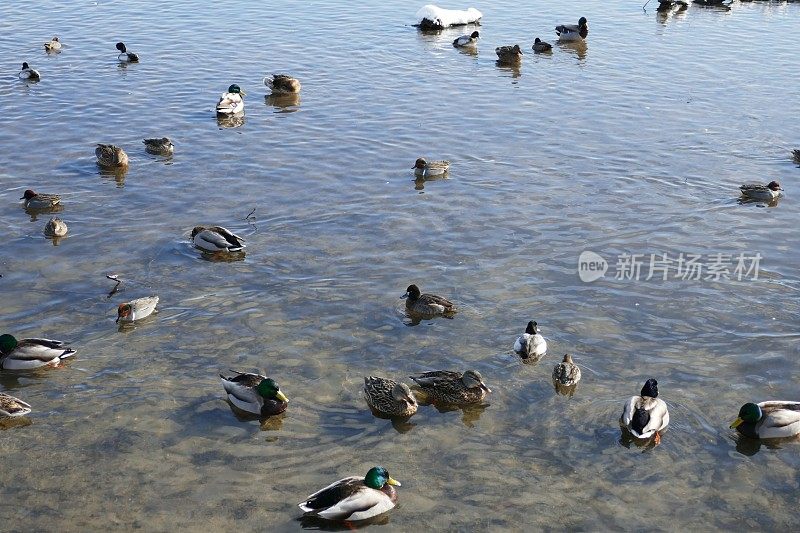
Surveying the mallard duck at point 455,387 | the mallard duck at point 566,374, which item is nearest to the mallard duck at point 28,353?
the mallard duck at point 455,387

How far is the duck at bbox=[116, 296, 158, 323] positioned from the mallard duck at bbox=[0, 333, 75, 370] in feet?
3.98

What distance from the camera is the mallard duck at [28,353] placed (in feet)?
41.4

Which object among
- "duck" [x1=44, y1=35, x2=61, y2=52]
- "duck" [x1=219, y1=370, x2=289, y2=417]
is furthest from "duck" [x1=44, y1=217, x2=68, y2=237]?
"duck" [x1=44, y1=35, x2=61, y2=52]

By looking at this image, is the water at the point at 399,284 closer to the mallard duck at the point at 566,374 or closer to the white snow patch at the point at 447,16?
the mallard duck at the point at 566,374

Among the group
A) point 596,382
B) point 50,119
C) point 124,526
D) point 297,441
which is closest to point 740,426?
point 596,382

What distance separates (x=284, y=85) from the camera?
26.5 metres

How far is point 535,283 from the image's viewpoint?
1555 centimetres

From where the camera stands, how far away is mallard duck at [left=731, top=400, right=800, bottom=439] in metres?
11.4

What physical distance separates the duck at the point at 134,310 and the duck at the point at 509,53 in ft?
64.3

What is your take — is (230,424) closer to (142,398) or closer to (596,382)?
(142,398)

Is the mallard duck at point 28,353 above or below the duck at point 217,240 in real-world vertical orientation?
below

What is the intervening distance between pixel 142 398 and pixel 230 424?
53.8 inches

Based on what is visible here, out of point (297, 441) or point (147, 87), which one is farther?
point (147, 87)

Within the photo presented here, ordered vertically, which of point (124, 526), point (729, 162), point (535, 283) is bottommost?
point (124, 526)
